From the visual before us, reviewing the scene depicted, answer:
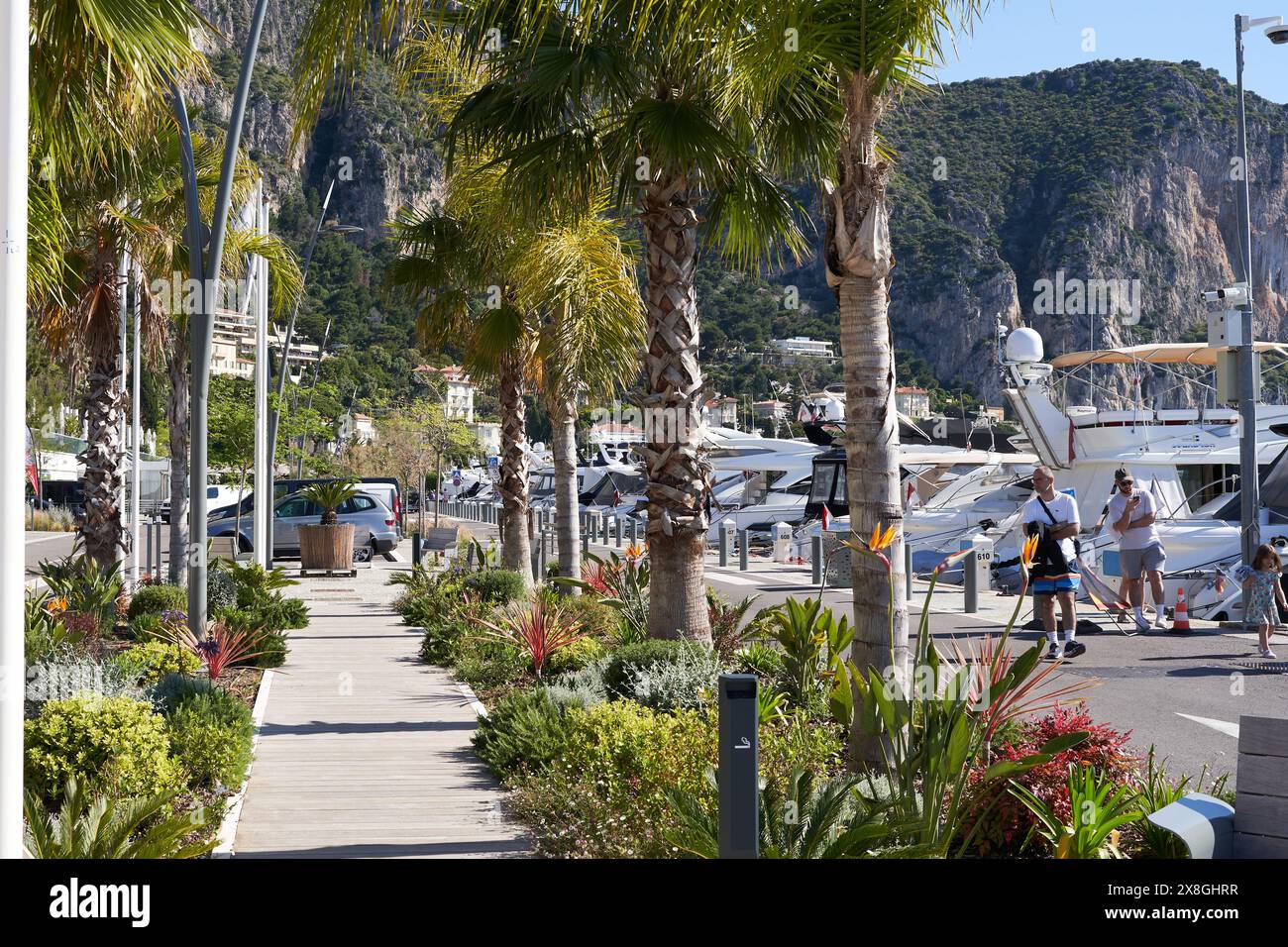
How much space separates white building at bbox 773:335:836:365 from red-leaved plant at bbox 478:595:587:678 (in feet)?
235

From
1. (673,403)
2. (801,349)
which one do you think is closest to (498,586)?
(673,403)

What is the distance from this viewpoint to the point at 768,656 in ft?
37.4

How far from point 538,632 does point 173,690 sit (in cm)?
386

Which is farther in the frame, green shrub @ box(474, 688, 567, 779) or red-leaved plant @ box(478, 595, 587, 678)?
red-leaved plant @ box(478, 595, 587, 678)

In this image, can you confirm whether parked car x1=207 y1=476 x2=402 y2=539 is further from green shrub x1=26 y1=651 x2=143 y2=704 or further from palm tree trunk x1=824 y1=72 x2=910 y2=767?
palm tree trunk x1=824 y1=72 x2=910 y2=767

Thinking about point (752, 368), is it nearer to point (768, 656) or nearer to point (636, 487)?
point (636, 487)

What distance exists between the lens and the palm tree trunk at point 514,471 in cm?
2022

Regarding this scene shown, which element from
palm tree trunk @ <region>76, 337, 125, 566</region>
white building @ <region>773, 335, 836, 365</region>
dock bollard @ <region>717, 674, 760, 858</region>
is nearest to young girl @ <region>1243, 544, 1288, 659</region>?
dock bollard @ <region>717, 674, 760, 858</region>

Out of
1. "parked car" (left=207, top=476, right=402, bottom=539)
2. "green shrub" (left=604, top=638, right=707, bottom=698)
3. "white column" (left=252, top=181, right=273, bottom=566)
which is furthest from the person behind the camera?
"parked car" (left=207, top=476, right=402, bottom=539)

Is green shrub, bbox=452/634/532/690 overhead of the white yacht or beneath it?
beneath

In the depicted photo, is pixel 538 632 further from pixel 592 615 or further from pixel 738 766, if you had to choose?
pixel 738 766

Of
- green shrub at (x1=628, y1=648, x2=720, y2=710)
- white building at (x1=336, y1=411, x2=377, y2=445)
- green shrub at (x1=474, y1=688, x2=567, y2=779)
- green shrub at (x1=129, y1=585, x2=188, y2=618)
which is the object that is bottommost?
green shrub at (x1=474, y1=688, x2=567, y2=779)

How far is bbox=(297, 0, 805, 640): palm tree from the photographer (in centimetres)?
1116
